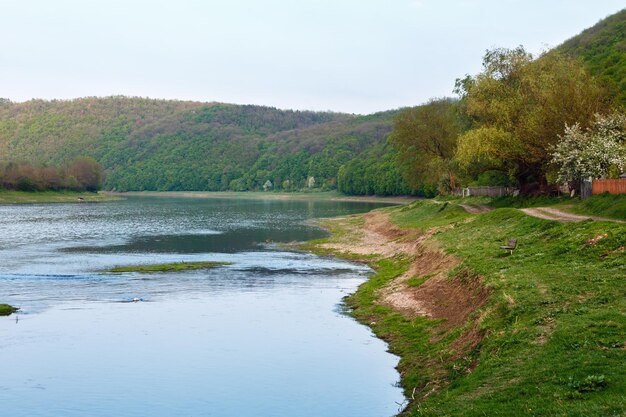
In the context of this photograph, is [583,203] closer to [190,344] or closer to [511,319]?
[511,319]

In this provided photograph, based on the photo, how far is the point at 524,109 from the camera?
74500 millimetres

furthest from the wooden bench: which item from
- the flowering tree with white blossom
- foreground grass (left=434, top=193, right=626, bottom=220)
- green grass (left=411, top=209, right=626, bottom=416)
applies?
the flowering tree with white blossom

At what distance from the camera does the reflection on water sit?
23891 mm

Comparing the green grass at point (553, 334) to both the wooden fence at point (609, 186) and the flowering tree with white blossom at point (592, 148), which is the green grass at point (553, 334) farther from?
the flowering tree with white blossom at point (592, 148)

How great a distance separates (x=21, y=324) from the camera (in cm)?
3584

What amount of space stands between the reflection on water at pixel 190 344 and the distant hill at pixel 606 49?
171 ft

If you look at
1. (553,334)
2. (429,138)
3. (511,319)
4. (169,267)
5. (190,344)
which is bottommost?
(190,344)

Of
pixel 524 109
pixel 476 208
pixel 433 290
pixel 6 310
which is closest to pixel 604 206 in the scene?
pixel 433 290

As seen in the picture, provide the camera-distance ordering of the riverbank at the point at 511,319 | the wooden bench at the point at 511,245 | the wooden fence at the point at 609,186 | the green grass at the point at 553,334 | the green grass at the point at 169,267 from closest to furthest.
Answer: the green grass at the point at 553,334 < the riverbank at the point at 511,319 < the wooden bench at the point at 511,245 < the wooden fence at the point at 609,186 < the green grass at the point at 169,267

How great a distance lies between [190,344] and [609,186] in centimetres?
3695

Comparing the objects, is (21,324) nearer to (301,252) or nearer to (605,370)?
(605,370)

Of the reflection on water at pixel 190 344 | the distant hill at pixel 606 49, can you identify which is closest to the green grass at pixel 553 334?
the reflection on water at pixel 190 344

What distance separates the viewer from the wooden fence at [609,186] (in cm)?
5125

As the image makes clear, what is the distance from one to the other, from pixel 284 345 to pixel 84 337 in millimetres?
9579
